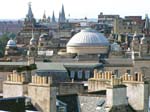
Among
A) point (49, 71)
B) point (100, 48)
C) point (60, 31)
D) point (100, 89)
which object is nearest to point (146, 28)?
point (60, 31)

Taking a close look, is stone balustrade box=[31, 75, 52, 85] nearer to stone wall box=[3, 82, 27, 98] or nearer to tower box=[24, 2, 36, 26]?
stone wall box=[3, 82, 27, 98]

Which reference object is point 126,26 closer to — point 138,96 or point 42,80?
point 138,96

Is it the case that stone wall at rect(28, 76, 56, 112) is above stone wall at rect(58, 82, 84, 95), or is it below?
above

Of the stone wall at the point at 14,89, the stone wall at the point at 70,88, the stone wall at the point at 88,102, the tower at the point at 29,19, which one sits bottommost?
the tower at the point at 29,19

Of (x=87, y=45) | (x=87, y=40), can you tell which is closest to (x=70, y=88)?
(x=87, y=45)

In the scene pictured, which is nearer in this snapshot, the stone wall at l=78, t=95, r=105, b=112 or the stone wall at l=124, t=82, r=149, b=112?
the stone wall at l=124, t=82, r=149, b=112

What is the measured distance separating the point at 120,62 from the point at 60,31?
4181 inches

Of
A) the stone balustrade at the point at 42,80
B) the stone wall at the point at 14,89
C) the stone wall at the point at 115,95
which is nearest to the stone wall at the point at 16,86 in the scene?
the stone wall at the point at 14,89

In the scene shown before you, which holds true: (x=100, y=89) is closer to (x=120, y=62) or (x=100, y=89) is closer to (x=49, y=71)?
(x=49, y=71)

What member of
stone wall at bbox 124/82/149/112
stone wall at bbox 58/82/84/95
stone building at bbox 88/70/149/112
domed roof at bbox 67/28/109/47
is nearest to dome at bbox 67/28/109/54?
domed roof at bbox 67/28/109/47

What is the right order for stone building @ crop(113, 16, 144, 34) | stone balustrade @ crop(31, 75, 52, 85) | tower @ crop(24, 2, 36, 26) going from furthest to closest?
tower @ crop(24, 2, 36, 26)
stone building @ crop(113, 16, 144, 34)
stone balustrade @ crop(31, 75, 52, 85)

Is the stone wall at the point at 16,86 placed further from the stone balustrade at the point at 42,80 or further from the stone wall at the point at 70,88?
the stone wall at the point at 70,88

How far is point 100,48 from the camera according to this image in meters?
82.3

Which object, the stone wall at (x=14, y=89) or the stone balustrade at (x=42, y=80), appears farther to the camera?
the stone wall at (x=14, y=89)
